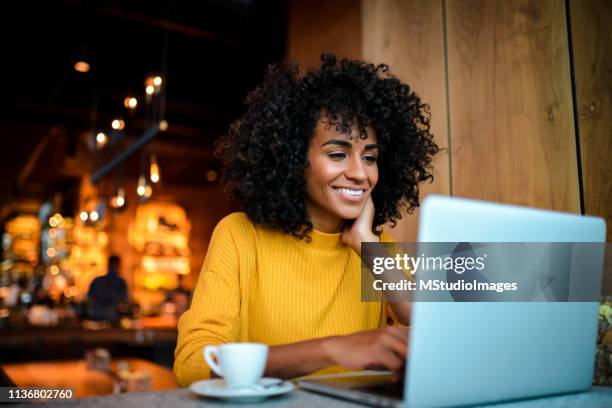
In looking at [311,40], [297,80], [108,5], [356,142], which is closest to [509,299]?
[356,142]

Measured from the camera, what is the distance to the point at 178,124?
7.10 m

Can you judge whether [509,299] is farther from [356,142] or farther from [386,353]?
[356,142]

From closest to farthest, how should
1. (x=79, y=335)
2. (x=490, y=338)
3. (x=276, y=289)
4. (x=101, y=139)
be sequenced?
1. (x=490, y=338)
2. (x=276, y=289)
3. (x=79, y=335)
4. (x=101, y=139)

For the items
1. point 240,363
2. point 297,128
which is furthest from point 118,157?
point 240,363

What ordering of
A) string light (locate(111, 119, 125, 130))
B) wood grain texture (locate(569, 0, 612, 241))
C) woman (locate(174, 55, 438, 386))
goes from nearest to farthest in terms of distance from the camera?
1. woman (locate(174, 55, 438, 386))
2. wood grain texture (locate(569, 0, 612, 241))
3. string light (locate(111, 119, 125, 130))

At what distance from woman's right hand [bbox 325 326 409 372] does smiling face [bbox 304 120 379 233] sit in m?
0.57

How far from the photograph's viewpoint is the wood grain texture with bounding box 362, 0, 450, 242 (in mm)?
2264

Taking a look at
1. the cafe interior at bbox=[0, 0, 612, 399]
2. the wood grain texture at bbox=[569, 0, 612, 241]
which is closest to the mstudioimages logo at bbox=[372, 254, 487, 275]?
the cafe interior at bbox=[0, 0, 612, 399]

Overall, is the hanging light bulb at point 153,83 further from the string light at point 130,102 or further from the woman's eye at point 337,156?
the woman's eye at point 337,156

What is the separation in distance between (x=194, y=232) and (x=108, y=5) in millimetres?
5667

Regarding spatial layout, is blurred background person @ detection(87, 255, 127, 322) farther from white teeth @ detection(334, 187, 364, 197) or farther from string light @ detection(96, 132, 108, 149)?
white teeth @ detection(334, 187, 364, 197)

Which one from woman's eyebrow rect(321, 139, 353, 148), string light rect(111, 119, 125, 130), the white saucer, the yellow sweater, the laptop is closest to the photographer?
the laptop

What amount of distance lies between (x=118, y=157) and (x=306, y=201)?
4.55m

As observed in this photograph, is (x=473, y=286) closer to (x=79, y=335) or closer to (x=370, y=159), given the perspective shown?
(x=370, y=159)
